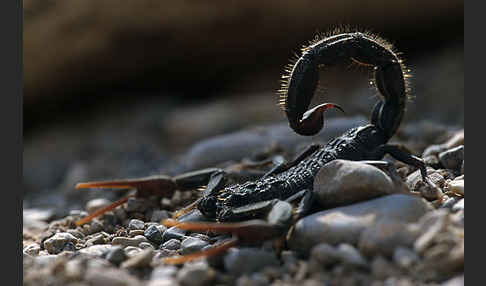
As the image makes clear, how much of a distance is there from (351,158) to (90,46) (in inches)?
172

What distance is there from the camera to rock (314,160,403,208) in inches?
102

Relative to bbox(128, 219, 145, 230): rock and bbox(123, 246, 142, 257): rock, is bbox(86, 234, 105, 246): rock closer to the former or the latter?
bbox(128, 219, 145, 230): rock

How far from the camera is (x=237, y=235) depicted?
2496 mm

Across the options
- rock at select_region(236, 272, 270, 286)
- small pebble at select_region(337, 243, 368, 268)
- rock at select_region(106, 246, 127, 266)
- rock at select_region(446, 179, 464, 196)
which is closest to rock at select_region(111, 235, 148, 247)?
rock at select_region(106, 246, 127, 266)

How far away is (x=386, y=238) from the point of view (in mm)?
2258

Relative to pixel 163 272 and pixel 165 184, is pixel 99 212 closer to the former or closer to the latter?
pixel 165 184

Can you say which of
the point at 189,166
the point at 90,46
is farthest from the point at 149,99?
the point at 189,166

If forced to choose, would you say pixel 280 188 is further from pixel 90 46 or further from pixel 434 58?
pixel 434 58

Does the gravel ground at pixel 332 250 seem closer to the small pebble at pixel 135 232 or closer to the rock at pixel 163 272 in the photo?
the rock at pixel 163 272

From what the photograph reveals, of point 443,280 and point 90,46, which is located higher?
point 90,46

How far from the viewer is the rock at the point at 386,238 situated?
225 cm

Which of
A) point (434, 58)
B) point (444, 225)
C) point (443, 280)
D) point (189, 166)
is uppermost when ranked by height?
point (434, 58)

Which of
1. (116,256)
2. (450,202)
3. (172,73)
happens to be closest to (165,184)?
(116,256)

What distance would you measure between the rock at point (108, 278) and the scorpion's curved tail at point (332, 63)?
1.41 meters
